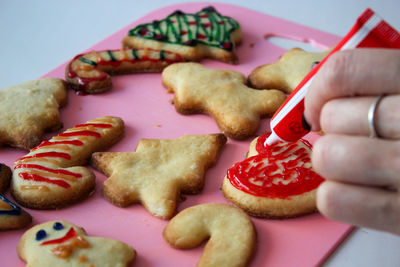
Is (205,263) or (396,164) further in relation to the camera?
(205,263)

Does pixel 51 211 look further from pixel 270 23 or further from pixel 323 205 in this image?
pixel 270 23

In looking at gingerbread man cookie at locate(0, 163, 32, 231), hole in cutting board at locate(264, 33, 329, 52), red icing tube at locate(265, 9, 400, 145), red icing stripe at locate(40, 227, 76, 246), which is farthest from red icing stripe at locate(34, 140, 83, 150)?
hole in cutting board at locate(264, 33, 329, 52)

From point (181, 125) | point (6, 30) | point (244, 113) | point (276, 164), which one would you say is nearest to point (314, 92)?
point (276, 164)

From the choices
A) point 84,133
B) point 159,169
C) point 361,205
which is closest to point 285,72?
point 159,169

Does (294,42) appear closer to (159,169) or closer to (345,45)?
(159,169)

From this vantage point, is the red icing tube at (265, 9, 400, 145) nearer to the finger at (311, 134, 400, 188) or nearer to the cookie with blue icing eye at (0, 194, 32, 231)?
the finger at (311, 134, 400, 188)

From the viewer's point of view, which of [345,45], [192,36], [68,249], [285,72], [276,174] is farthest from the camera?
[192,36]
